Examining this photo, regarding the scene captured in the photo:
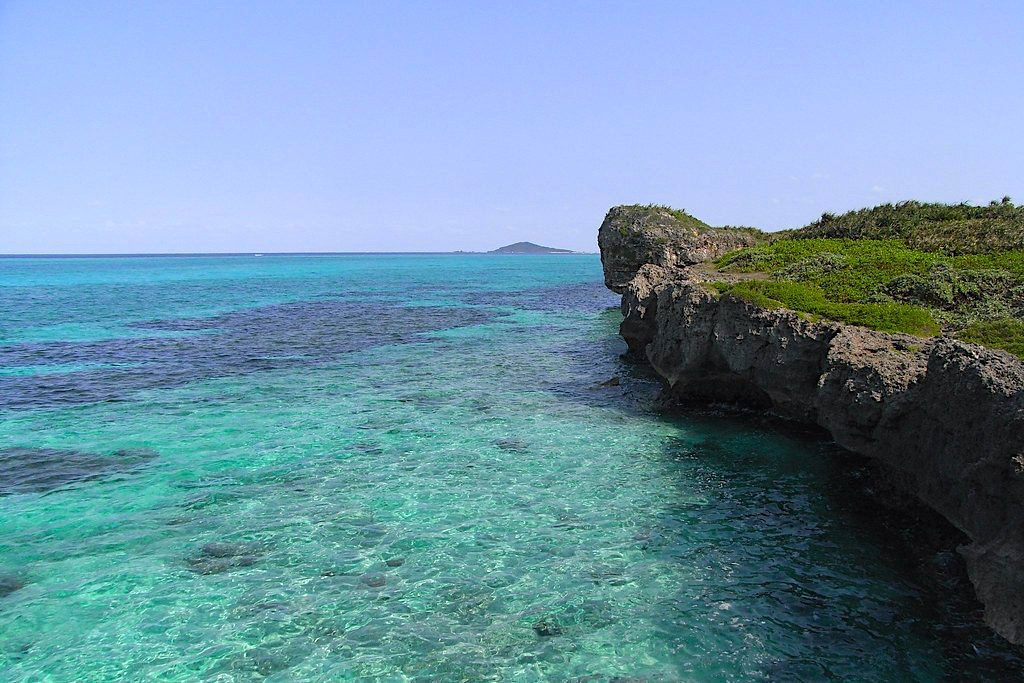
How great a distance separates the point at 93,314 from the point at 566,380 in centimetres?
5340

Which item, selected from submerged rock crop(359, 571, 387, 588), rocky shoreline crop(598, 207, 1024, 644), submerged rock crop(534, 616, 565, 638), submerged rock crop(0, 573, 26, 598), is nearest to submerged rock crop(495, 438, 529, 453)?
rocky shoreline crop(598, 207, 1024, 644)

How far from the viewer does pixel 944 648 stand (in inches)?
420

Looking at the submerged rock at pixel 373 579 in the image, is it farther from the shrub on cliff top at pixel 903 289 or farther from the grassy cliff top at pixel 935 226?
the grassy cliff top at pixel 935 226

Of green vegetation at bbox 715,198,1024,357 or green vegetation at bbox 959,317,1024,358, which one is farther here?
green vegetation at bbox 715,198,1024,357

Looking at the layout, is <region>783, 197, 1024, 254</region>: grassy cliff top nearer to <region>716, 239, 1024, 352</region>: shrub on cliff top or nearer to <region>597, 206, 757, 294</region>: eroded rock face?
<region>716, 239, 1024, 352</region>: shrub on cliff top

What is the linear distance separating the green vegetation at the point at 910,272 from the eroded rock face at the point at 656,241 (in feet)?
54.5

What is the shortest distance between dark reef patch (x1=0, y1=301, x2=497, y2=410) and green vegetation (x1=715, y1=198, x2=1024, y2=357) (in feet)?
80.4

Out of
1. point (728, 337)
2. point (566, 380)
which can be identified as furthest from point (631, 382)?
point (728, 337)

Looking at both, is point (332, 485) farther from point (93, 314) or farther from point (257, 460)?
point (93, 314)

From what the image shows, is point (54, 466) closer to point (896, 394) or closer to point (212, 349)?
point (212, 349)

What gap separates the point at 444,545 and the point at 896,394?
11.0m

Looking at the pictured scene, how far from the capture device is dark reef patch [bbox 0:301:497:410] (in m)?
30.2

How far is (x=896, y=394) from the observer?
1484 cm

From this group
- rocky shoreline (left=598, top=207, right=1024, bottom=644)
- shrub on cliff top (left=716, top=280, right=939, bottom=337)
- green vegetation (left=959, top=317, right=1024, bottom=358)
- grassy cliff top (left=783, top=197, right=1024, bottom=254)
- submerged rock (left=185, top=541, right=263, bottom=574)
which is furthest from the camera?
grassy cliff top (left=783, top=197, right=1024, bottom=254)
